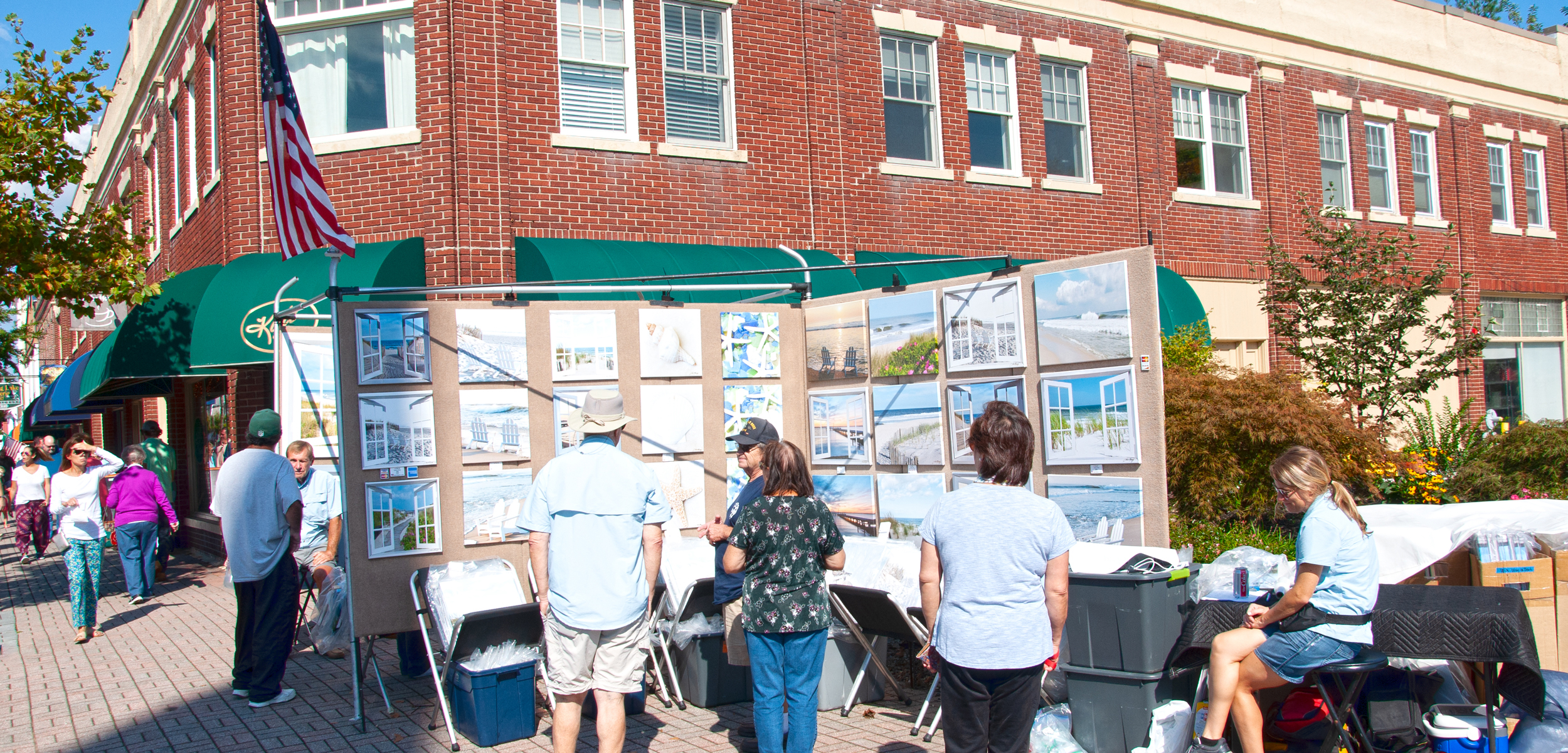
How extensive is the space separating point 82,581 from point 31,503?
747 cm

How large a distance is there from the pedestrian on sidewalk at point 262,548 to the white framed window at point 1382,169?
56.4 feet

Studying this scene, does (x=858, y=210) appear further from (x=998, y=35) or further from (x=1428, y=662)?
(x=1428, y=662)

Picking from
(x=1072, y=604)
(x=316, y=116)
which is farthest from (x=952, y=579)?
(x=316, y=116)

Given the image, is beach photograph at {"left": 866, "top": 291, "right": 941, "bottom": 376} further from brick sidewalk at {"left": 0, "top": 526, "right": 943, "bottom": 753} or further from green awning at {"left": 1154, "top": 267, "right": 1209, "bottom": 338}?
green awning at {"left": 1154, "top": 267, "right": 1209, "bottom": 338}

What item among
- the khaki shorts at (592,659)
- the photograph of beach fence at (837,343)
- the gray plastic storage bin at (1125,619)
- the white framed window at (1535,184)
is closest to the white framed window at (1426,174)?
the white framed window at (1535,184)

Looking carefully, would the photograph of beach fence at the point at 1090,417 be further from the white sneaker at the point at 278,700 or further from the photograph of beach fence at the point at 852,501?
the white sneaker at the point at 278,700

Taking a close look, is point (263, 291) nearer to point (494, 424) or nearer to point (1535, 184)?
point (494, 424)

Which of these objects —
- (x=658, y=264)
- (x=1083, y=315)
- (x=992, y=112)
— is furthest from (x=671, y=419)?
(x=992, y=112)

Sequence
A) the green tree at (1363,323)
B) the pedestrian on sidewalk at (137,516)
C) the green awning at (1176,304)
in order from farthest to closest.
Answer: the green awning at (1176,304)
the green tree at (1363,323)
the pedestrian on sidewalk at (137,516)

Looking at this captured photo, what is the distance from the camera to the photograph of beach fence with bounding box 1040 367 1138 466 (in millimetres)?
6043

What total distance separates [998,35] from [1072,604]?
1016cm

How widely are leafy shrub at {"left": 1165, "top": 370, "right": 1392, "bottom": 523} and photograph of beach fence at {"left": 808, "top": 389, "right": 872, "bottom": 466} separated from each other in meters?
3.11

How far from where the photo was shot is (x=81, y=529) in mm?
9352

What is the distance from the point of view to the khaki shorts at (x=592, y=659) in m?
4.75
